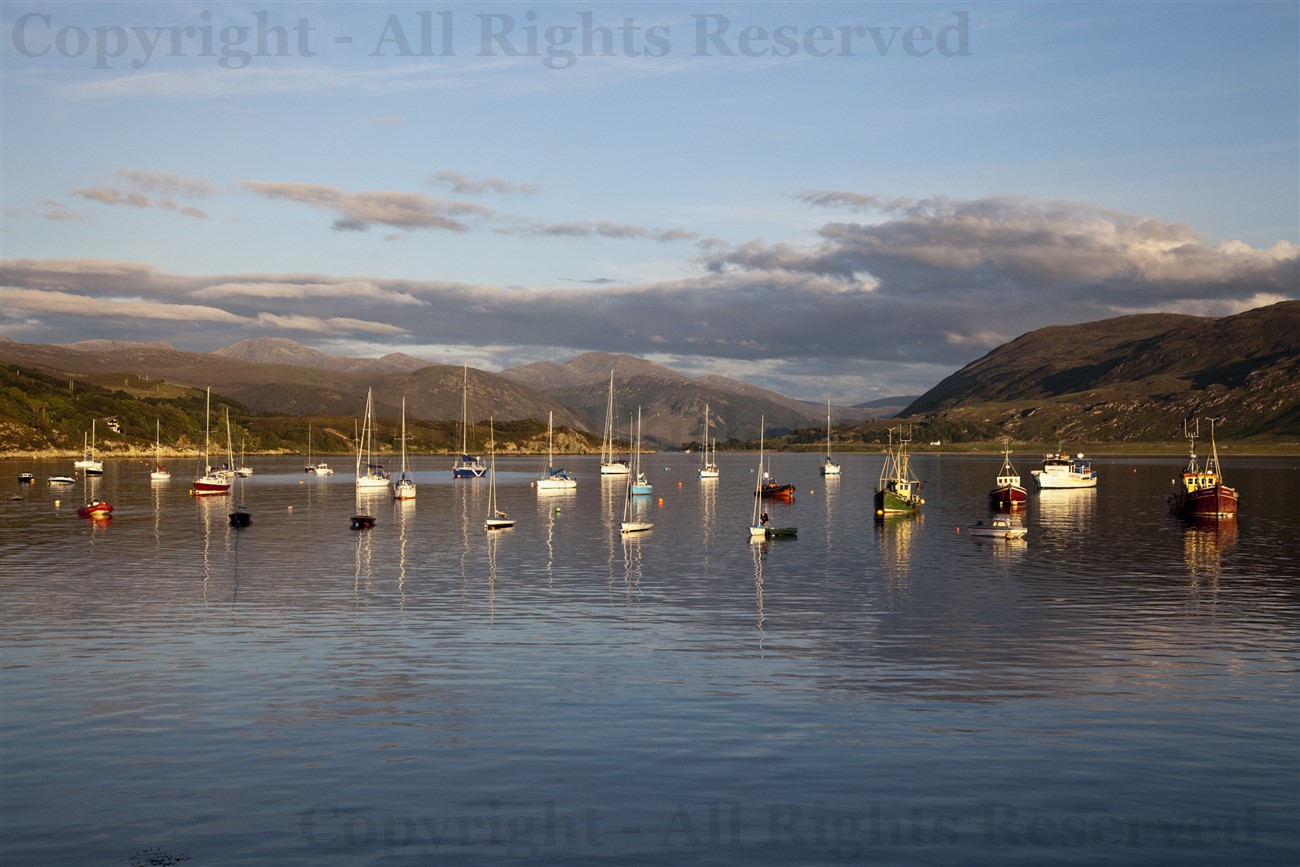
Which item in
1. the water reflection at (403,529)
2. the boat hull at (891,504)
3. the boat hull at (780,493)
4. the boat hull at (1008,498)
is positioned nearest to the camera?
the water reflection at (403,529)

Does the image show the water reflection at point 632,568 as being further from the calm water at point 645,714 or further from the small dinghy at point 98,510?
the small dinghy at point 98,510

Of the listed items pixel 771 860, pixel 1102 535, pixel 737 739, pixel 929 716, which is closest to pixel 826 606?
pixel 929 716

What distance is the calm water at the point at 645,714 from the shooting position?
25781mm

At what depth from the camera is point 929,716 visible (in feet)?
120

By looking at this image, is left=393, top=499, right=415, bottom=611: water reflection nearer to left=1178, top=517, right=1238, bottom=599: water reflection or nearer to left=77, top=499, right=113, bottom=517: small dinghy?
left=77, top=499, right=113, bottom=517: small dinghy

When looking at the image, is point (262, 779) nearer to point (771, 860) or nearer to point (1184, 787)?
point (771, 860)

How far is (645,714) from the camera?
121ft

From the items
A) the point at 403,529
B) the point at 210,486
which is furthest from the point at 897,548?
the point at 210,486

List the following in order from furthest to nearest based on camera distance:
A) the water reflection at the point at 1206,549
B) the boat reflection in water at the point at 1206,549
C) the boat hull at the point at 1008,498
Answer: the boat hull at the point at 1008,498
the water reflection at the point at 1206,549
the boat reflection in water at the point at 1206,549

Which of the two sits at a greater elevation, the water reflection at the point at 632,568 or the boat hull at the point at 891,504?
the boat hull at the point at 891,504

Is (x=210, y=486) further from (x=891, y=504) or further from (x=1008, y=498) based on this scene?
(x=1008, y=498)

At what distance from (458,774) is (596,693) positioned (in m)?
10.2

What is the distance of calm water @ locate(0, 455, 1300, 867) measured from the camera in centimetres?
2578

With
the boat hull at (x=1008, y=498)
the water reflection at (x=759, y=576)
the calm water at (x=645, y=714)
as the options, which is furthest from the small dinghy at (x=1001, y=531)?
the boat hull at (x=1008, y=498)
